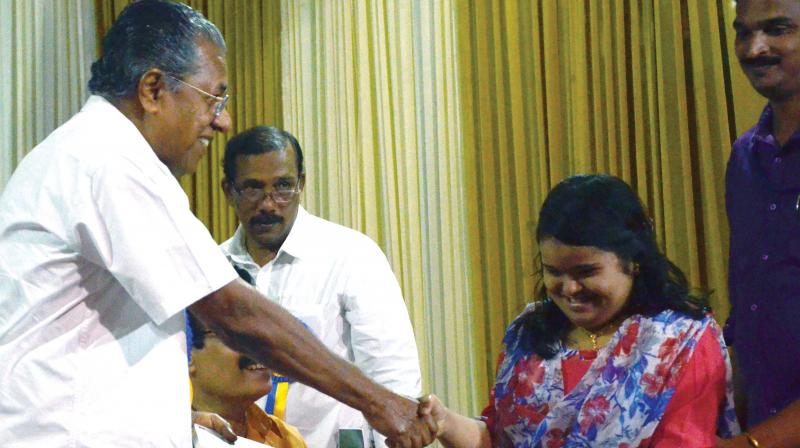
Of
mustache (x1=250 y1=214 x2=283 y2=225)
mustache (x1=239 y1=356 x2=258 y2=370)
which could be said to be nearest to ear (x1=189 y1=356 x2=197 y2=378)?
mustache (x1=239 y1=356 x2=258 y2=370)

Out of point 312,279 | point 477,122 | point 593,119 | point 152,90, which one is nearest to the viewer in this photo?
point 152,90

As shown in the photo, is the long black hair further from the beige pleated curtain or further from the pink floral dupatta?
the beige pleated curtain

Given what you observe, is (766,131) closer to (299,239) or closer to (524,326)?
(524,326)

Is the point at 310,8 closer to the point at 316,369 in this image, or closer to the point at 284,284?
the point at 284,284

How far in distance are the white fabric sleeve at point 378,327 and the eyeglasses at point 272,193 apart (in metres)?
0.28

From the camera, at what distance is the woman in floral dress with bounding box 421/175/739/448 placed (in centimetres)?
188

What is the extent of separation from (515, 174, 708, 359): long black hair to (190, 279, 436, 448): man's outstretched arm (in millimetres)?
369

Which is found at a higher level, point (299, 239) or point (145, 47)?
point (145, 47)

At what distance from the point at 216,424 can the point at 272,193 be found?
1209 millimetres

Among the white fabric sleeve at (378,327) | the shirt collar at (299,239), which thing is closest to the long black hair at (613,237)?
the white fabric sleeve at (378,327)

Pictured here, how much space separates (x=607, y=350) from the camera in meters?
1.95

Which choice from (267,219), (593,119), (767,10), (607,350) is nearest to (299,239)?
(267,219)

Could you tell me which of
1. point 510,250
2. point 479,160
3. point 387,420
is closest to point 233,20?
point 479,160

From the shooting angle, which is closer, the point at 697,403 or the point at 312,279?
the point at 697,403
